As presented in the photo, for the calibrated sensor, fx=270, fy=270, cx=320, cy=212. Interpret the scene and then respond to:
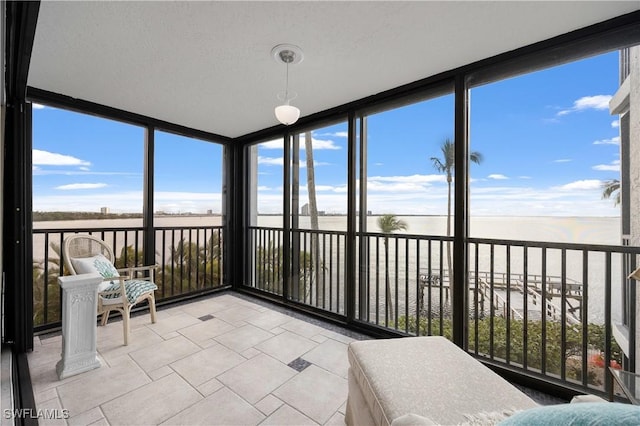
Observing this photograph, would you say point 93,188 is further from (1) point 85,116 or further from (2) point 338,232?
(2) point 338,232

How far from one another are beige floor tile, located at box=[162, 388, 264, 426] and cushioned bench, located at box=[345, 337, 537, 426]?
0.60 meters

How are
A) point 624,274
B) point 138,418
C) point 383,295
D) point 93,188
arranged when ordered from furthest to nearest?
point 93,188, point 383,295, point 624,274, point 138,418

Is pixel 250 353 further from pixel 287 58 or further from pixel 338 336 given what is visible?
pixel 287 58

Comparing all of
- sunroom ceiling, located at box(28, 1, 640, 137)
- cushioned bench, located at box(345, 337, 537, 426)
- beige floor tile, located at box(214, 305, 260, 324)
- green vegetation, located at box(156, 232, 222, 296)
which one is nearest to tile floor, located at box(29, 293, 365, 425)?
beige floor tile, located at box(214, 305, 260, 324)

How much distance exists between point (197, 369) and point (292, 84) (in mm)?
2507

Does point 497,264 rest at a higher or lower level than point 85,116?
lower

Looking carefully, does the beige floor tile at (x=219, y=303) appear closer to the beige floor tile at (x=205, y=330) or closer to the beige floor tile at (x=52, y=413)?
the beige floor tile at (x=205, y=330)

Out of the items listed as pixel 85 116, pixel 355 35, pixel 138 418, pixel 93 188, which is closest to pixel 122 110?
pixel 85 116

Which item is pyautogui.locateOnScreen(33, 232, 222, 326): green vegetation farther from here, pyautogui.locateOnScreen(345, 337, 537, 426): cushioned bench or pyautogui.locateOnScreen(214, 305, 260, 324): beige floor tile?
pyautogui.locateOnScreen(345, 337, 537, 426): cushioned bench

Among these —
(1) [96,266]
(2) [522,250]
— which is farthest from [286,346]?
(2) [522,250]

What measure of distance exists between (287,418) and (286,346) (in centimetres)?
87

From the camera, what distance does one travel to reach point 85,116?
9.61 ft

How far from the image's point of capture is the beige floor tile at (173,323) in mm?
2749

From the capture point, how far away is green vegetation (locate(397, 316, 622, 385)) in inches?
70.2
